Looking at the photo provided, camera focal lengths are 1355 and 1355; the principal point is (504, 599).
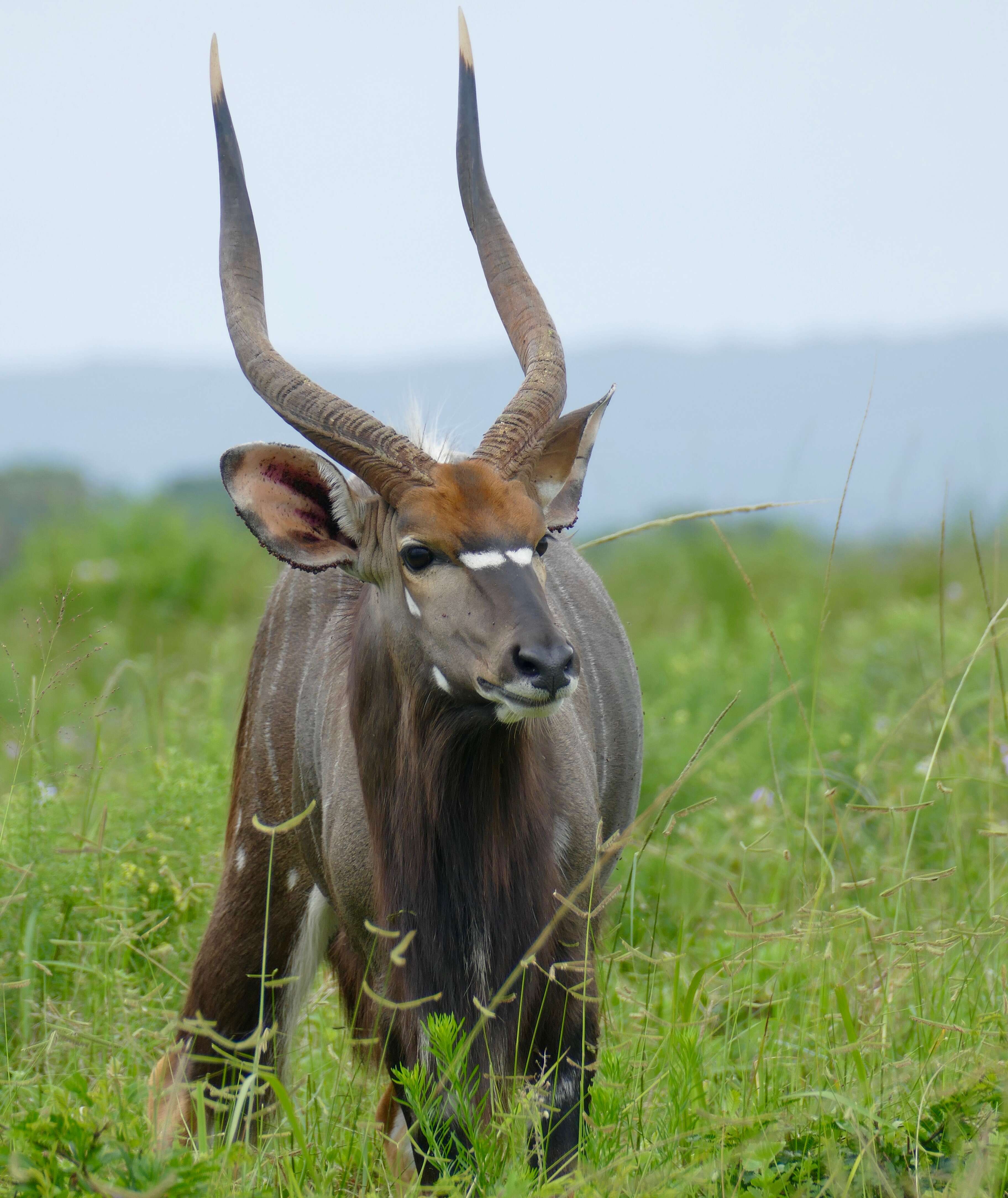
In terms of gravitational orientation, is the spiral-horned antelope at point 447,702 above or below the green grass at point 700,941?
above

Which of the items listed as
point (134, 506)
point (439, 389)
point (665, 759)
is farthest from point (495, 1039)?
point (134, 506)

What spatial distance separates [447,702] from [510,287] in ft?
4.04

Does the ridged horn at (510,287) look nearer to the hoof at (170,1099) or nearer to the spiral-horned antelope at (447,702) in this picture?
the spiral-horned antelope at (447,702)

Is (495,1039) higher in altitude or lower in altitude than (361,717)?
lower

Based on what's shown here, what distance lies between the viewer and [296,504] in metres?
3.30

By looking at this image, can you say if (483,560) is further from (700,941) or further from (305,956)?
(700,941)

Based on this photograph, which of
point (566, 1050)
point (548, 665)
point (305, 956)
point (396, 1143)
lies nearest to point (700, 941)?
point (305, 956)

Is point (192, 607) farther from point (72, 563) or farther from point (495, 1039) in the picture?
point (495, 1039)

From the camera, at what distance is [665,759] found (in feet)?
20.0

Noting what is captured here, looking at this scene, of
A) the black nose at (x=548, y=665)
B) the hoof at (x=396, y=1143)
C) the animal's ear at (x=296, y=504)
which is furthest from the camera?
the animal's ear at (x=296, y=504)

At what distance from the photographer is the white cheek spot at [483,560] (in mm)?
2898

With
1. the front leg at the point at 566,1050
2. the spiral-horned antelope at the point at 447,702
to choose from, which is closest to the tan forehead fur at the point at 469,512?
the spiral-horned antelope at the point at 447,702

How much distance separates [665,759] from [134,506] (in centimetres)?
936

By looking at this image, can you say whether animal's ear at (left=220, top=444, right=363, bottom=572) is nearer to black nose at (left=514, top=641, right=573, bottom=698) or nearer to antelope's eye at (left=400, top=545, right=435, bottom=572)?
antelope's eye at (left=400, top=545, right=435, bottom=572)
